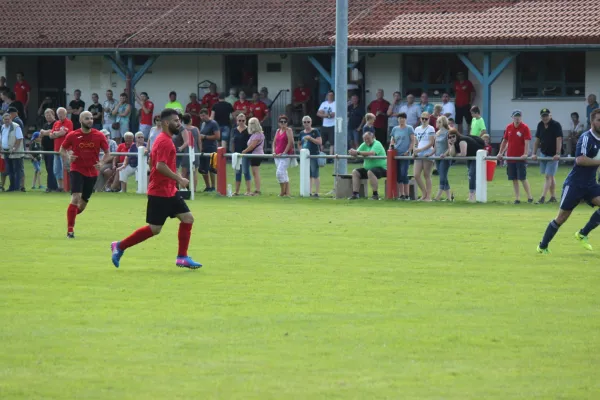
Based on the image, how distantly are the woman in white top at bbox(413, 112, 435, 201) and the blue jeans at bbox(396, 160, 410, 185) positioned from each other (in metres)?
0.24

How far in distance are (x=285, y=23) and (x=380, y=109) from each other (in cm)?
454

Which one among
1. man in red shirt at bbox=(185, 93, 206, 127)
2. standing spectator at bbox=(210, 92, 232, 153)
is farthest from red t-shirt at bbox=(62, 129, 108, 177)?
man in red shirt at bbox=(185, 93, 206, 127)

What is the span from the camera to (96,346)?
358 inches

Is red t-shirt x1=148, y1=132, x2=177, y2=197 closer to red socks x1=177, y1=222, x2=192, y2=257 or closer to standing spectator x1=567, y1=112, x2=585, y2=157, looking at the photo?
red socks x1=177, y1=222, x2=192, y2=257

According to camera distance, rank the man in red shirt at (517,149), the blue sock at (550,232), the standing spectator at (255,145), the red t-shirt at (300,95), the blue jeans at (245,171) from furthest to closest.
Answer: the red t-shirt at (300,95)
the standing spectator at (255,145)
the blue jeans at (245,171)
the man in red shirt at (517,149)
the blue sock at (550,232)

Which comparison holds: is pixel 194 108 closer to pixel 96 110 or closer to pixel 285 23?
pixel 96 110

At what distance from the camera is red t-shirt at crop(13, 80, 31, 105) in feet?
123

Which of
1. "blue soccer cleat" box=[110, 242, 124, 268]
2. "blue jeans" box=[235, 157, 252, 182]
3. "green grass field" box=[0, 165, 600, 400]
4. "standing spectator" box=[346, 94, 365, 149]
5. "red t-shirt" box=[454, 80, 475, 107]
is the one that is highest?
"red t-shirt" box=[454, 80, 475, 107]

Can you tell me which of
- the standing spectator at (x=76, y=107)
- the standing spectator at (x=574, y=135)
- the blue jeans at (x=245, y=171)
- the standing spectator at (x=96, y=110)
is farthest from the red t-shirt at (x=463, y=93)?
the standing spectator at (x=76, y=107)

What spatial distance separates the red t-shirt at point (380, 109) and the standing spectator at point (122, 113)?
7046 mm

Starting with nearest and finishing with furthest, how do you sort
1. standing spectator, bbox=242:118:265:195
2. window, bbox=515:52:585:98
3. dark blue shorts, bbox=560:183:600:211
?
dark blue shorts, bbox=560:183:600:211
standing spectator, bbox=242:118:265:195
window, bbox=515:52:585:98

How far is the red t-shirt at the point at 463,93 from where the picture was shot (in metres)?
33.1

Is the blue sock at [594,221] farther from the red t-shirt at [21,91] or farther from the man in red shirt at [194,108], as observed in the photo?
the red t-shirt at [21,91]

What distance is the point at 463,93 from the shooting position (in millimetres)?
33219
